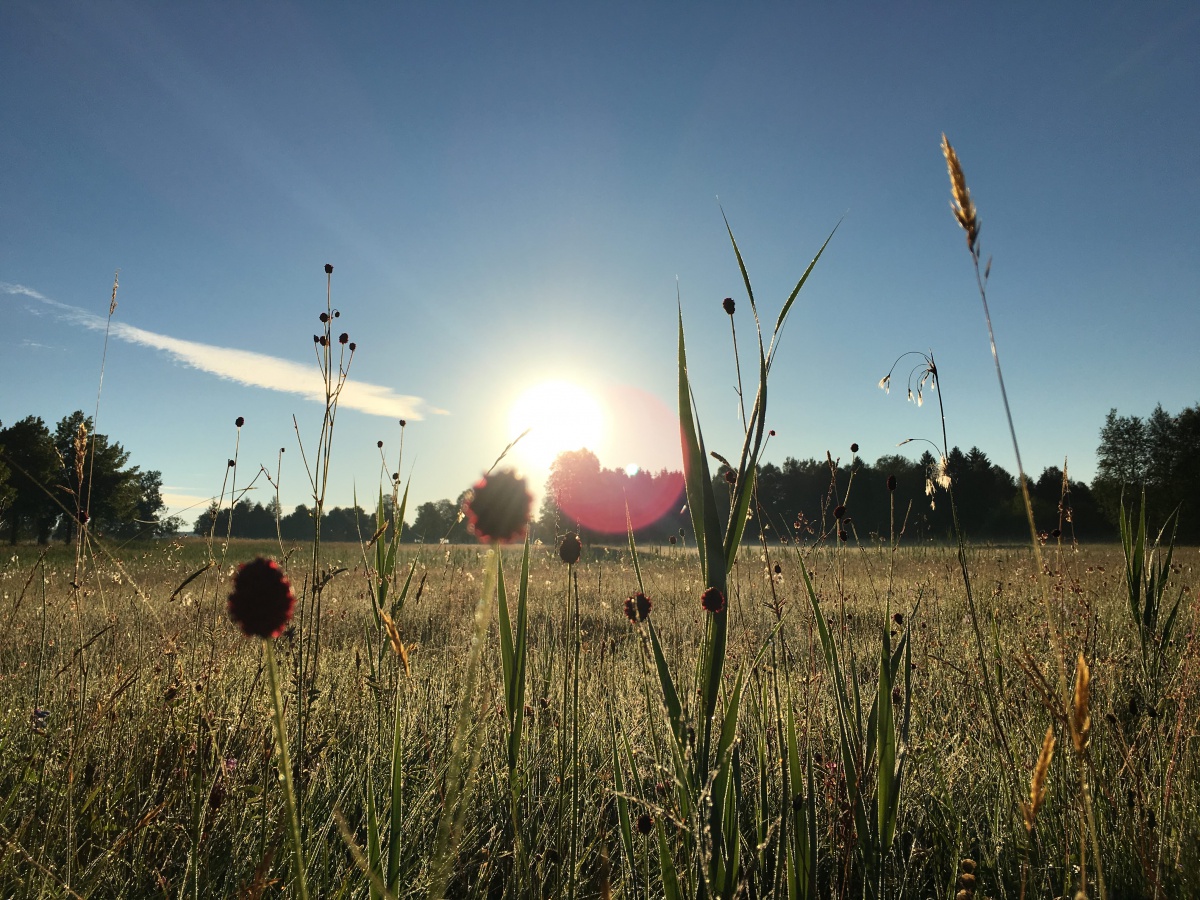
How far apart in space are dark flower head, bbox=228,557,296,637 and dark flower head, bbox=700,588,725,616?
2.22 ft

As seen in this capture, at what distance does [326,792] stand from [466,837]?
539mm

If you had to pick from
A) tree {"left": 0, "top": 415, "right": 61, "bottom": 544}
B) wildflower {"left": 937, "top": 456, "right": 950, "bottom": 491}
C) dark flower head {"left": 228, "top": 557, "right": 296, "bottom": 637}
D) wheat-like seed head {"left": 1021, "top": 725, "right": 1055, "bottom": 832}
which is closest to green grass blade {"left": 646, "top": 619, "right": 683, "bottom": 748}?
wheat-like seed head {"left": 1021, "top": 725, "right": 1055, "bottom": 832}

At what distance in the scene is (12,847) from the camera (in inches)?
46.5

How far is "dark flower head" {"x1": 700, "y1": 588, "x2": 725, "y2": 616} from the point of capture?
1.12 m

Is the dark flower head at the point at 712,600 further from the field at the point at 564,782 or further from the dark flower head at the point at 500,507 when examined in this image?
the dark flower head at the point at 500,507

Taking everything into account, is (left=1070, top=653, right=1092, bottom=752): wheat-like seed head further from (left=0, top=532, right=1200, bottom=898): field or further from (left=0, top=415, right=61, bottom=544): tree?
Result: (left=0, top=415, right=61, bottom=544): tree

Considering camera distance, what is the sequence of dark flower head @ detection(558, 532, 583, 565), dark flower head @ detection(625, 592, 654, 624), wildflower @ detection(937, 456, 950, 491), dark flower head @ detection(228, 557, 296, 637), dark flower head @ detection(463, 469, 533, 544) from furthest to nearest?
wildflower @ detection(937, 456, 950, 491)
dark flower head @ detection(558, 532, 583, 565)
dark flower head @ detection(625, 592, 654, 624)
dark flower head @ detection(463, 469, 533, 544)
dark flower head @ detection(228, 557, 296, 637)

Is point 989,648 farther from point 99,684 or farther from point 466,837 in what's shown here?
point 99,684

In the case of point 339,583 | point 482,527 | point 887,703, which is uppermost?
point 482,527

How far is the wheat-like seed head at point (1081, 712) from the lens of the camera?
76 cm

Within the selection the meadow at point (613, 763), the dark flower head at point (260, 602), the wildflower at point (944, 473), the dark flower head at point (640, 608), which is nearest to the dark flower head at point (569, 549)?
the meadow at point (613, 763)

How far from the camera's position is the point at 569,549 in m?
1.54

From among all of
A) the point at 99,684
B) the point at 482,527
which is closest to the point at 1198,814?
the point at 482,527

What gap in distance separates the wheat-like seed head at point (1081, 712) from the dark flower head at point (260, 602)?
0.95 metres
